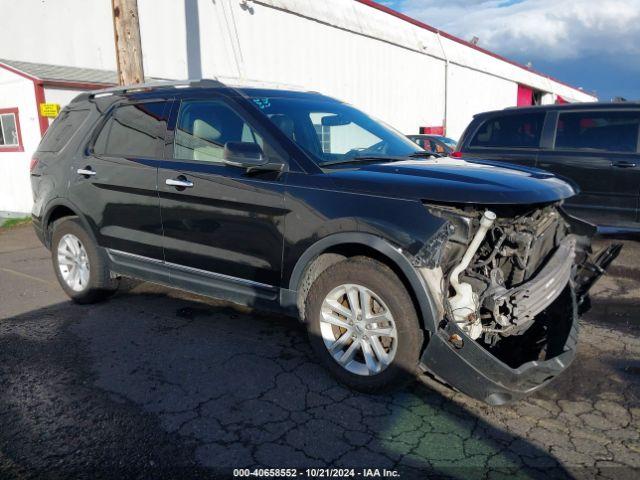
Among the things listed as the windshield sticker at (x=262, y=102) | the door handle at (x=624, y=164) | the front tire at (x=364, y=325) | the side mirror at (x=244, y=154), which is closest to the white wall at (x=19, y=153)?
the windshield sticker at (x=262, y=102)

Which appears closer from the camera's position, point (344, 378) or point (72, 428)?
point (72, 428)

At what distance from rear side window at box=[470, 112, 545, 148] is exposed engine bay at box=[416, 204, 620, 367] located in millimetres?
3672

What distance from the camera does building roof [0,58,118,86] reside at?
1013cm

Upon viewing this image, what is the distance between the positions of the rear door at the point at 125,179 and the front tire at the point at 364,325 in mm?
1688

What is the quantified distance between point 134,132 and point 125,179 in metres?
0.44

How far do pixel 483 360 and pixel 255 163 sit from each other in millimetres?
1882

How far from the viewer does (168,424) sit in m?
3.07

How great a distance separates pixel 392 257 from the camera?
10.1ft

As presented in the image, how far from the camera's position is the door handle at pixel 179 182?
13.1ft

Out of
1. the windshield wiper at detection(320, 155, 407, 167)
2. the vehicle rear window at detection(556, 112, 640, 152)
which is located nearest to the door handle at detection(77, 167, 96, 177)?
the windshield wiper at detection(320, 155, 407, 167)

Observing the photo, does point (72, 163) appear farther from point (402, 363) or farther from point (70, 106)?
point (402, 363)

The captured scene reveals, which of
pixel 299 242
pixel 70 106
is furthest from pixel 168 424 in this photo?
pixel 70 106

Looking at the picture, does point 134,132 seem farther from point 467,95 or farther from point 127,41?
point 467,95

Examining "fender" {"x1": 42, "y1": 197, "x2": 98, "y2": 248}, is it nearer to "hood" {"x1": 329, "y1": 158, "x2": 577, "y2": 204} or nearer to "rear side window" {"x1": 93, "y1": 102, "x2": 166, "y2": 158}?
"rear side window" {"x1": 93, "y1": 102, "x2": 166, "y2": 158}
